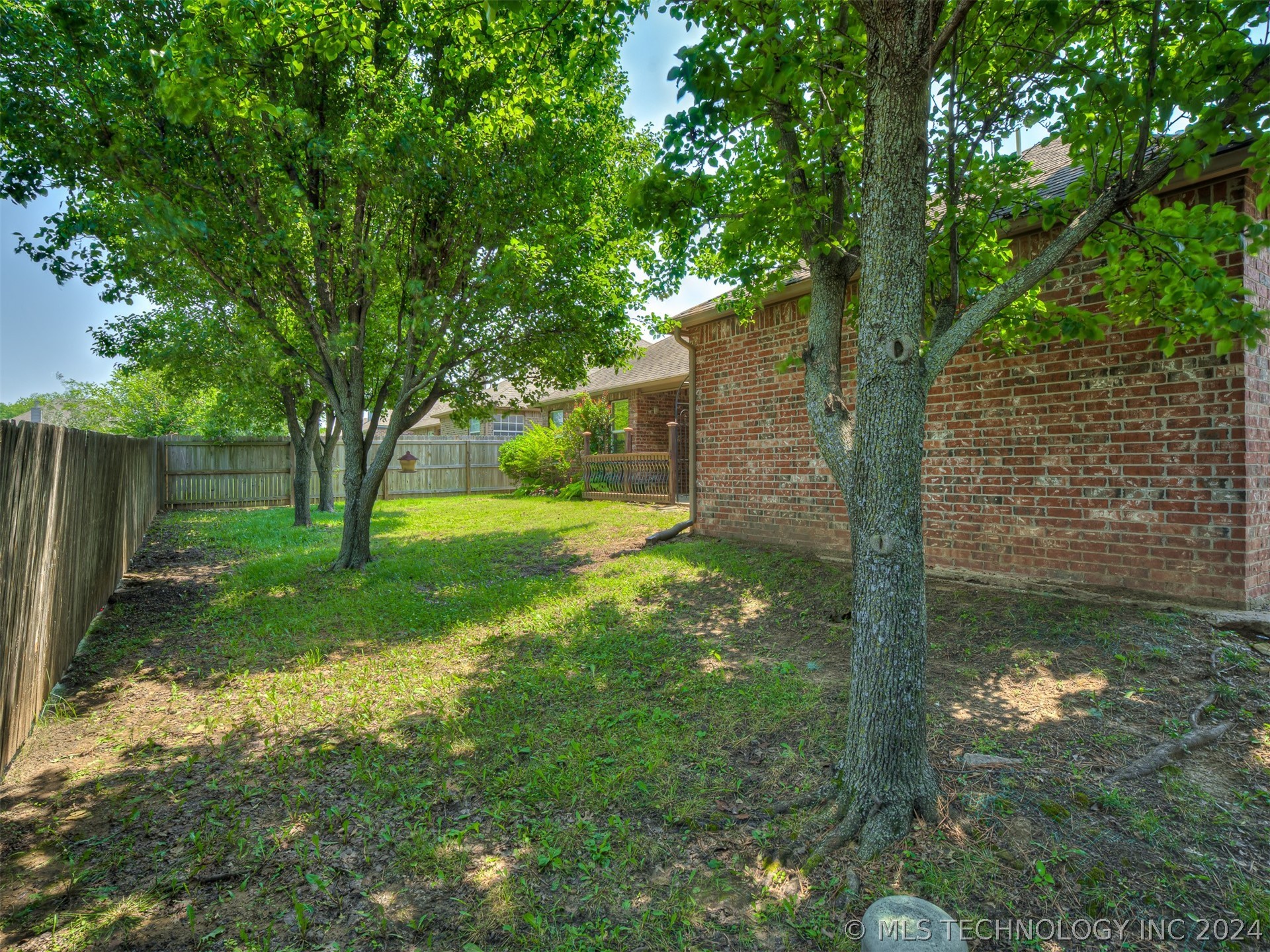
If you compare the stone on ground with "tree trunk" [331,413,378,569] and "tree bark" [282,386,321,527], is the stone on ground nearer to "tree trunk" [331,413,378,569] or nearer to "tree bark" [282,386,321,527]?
"tree trunk" [331,413,378,569]

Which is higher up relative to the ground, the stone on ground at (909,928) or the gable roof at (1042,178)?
the gable roof at (1042,178)

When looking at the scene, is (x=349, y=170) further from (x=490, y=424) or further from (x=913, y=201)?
(x=490, y=424)

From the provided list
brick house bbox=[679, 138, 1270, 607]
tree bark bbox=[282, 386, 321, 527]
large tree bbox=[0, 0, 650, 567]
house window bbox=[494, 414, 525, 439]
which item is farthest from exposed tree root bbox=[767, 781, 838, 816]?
house window bbox=[494, 414, 525, 439]

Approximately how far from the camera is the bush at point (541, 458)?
17.2 m

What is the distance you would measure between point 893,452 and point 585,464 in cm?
1352

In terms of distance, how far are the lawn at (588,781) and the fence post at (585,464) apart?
Result: 32.2 feet

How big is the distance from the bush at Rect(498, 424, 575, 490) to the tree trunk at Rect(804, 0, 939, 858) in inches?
576

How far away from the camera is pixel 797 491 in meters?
7.46

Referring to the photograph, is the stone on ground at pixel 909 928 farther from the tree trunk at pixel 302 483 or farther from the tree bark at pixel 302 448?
the tree trunk at pixel 302 483

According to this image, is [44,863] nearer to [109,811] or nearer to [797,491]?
[109,811]

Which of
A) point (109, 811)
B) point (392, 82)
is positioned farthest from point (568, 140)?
point (109, 811)

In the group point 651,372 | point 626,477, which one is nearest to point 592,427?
point 651,372

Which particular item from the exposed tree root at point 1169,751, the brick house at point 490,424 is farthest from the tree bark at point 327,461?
the exposed tree root at point 1169,751

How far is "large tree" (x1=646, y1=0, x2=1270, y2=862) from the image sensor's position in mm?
2688
